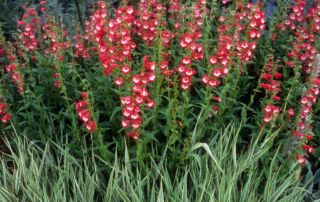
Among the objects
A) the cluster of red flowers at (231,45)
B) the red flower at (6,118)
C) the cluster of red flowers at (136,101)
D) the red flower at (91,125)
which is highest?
the cluster of red flowers at (231,45)

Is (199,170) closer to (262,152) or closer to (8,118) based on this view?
(262,152)

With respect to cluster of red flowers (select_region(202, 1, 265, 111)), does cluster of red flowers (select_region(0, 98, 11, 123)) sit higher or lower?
lower

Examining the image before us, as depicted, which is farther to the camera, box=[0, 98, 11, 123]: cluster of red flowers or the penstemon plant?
box=[0, 98, 11, 123]: cluster of red flowers

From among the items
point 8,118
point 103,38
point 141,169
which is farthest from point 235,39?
point 8,118

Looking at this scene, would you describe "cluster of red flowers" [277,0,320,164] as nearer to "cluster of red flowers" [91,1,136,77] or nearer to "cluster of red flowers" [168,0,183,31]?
"cluster of red flowers" [168,0,183,31]

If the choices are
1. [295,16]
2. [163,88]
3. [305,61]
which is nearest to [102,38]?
[163,88]

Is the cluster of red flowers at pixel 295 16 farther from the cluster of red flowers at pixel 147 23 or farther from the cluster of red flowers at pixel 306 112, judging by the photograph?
the cluster of red flowers at pixel 147 23

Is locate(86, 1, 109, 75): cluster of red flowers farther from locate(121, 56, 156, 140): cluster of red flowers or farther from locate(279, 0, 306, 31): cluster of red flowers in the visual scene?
locate(279, 0, 306, 31): cluster of red flowers

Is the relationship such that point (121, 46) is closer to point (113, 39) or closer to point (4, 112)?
point (113, 39)

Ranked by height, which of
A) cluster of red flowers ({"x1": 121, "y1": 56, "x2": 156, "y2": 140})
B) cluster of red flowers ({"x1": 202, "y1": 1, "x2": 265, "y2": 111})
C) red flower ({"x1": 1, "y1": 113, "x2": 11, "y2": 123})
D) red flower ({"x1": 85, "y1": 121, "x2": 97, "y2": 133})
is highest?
cluster of red flowers ({"x1": 202, "y1": 1, "x2": 265, "y2": 111})

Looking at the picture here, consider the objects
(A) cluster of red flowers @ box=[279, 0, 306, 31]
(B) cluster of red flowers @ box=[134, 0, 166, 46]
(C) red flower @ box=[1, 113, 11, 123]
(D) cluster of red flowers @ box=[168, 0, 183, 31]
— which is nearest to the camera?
(C) red flower @ box=[1, 113, 11, 123]

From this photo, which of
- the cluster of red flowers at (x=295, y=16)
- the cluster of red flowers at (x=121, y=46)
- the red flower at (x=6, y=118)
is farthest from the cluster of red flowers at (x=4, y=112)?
the cluster of red flowers at (x=295, y=16)

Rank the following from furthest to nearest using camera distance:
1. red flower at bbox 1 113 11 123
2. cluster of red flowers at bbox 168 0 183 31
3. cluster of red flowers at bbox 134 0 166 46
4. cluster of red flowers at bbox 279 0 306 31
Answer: cluster of red flowers at bbox 279 0 306 31 → cluster of red flowers at bbox 168 0 183 31 → cluster of red flowers at bbox 134 0 166 46 → red flower at bbox 1 113 11 123

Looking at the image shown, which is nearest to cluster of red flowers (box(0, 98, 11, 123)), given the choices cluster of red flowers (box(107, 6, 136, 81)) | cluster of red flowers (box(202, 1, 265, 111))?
cluster of red flowers (box(107, 6, 136, 81))
